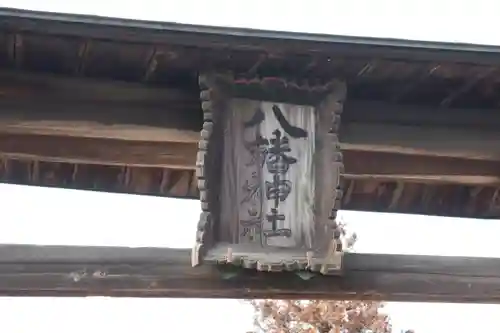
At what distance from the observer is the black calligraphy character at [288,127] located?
2.42 meters

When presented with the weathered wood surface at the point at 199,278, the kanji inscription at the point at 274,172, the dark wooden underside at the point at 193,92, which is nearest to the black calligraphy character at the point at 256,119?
the kanji inscription at the point at 274,172

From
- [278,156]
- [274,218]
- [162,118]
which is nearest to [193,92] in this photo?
[162,118]

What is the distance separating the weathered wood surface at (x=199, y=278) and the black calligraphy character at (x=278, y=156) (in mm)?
332

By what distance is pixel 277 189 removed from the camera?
2.35m

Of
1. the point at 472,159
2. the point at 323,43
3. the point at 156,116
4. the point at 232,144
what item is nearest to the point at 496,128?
the point at 472,159

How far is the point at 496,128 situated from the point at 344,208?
2.72 ft

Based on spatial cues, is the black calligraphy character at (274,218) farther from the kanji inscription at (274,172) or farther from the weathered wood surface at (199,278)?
the weathered wood surface at (199,278)

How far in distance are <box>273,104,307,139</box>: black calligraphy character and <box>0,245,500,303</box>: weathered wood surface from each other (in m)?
0.42

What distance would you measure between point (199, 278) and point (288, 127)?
1.83ft

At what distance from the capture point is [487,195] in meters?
3.27

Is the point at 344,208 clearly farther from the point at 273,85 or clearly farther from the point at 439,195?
the point at 273,85

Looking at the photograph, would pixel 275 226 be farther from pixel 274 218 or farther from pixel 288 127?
pixel 288 127

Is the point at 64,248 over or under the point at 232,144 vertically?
under

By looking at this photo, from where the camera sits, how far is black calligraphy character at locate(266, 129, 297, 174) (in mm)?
2375
